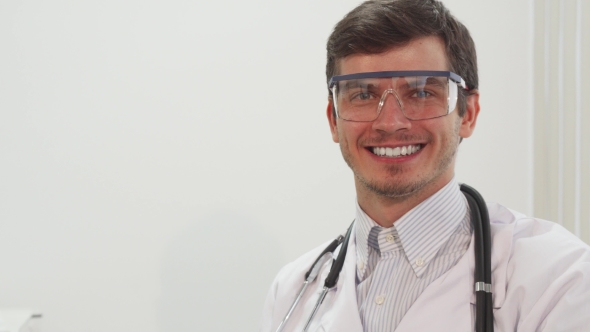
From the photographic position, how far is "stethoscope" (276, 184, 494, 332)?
3.84 ft

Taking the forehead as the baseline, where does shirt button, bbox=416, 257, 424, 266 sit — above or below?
below

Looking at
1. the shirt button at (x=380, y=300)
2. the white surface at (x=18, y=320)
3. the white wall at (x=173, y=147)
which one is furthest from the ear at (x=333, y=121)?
the white surface at (x=18, y=320)

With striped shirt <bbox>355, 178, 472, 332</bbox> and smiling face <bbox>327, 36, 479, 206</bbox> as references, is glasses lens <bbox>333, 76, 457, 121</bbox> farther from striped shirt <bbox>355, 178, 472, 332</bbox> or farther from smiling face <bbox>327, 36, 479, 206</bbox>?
striped shirt <bbox>355, 178, 472, 332</bbox>

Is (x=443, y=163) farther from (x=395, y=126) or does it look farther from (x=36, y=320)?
(x=36, y=320)

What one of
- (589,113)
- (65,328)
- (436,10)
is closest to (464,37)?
(436,10)

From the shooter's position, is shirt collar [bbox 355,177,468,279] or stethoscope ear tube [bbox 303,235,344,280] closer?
shirt collar [bbox 355,177,468,279]

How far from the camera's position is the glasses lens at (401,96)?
1.32m

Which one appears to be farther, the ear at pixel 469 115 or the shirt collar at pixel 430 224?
the ear at pixel 469 115

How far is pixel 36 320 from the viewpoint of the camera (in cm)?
218

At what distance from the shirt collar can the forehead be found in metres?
0.26

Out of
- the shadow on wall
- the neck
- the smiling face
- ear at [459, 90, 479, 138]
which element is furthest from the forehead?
the shadow on wall

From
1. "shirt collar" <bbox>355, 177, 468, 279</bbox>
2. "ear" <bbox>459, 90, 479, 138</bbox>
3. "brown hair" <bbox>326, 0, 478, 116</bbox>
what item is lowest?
"shirt collar" <bbox>355, 177, 468, 279</bbox>

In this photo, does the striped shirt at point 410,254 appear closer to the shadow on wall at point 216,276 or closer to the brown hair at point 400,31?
the brown hair at point 400,31

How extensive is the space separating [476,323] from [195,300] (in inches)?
49.7
